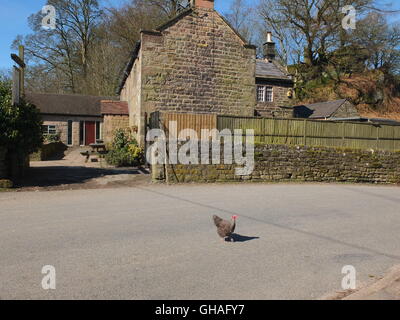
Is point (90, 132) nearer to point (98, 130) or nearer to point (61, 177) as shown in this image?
point (98, 130)

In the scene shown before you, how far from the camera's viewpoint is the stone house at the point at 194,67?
18.6 m

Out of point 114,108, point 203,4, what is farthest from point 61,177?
point 203,4

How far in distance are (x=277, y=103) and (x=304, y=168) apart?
37.3 feet

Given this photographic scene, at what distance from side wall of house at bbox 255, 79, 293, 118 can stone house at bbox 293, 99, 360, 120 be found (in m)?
5.79

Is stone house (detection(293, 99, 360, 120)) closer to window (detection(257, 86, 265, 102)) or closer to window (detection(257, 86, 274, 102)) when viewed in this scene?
window (detection(257, 86, 274, 102))

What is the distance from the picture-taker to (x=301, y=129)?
15.7 metres

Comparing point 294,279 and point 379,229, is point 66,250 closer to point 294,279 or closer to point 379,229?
point 294,279

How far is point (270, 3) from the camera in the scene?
1603 inches

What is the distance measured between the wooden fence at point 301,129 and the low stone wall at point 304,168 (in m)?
0.60

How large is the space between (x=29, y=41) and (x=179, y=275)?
4486 centimetres

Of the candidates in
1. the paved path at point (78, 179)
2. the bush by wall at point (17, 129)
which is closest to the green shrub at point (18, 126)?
the bush by wall at point (17, 129)

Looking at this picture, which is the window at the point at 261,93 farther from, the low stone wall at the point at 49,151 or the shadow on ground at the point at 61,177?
the low stone wall at the point at 49,151
